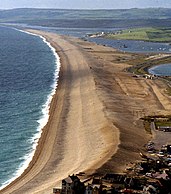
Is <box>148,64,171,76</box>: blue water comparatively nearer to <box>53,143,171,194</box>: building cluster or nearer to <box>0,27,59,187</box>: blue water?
<box>0,27,59,187</box>: blue water

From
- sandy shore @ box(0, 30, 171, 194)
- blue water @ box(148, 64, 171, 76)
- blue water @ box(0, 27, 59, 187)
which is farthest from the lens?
blue water @ box(148, 64, 171, 76)

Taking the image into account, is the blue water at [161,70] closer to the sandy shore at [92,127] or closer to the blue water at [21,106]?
the sandy shore at [92,127]

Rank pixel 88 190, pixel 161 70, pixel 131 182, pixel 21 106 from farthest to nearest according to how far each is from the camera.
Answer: pixel 161 70, pixel 21 106, pixel 131 182, pixel 88 190

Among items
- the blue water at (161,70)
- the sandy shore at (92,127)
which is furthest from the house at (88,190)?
the blue water at (161,70)

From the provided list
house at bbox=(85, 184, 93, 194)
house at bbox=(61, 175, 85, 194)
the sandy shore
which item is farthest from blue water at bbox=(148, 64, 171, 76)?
house at bbox=(85, 184, 93, 194)

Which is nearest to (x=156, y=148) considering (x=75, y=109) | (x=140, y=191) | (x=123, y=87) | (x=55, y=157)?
(x=55, y=157)

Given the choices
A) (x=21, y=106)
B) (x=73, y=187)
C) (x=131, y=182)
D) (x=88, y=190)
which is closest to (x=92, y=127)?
(x=21, y=106)

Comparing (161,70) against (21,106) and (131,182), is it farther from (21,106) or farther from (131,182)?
(131,182)
